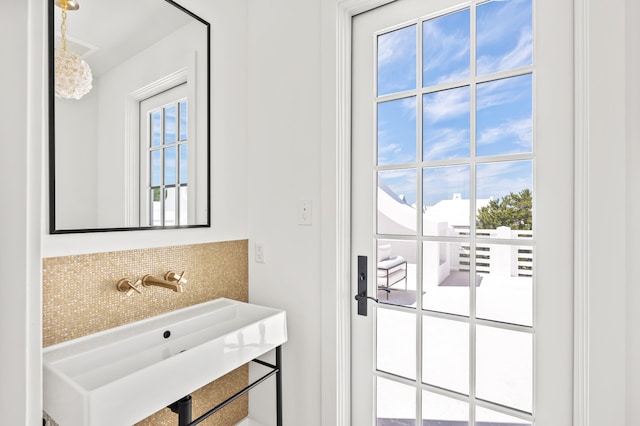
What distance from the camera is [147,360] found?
1182 mm

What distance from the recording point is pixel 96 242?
3.85ft

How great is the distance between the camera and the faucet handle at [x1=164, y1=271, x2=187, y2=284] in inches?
51.0

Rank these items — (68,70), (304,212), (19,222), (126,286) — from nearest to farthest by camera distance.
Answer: (19,222)
(68,70)
(126,286)
(304,212)

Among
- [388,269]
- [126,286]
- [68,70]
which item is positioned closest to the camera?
[68,70]

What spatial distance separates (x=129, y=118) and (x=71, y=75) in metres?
0.23

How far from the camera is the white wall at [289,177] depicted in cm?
152

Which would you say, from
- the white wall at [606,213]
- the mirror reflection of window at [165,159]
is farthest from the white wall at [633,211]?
the mirror reflection of window at [165,159]

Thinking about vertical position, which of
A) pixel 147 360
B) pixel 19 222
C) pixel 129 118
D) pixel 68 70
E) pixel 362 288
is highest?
pixel 68 70

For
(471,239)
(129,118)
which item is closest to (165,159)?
(129,118)

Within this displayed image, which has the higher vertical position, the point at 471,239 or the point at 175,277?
the point at 471,239

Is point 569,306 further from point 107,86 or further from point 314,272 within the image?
point 107,86

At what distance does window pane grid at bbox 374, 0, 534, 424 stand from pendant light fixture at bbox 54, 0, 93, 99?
119cm

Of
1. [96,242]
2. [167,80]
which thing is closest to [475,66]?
[167,80]

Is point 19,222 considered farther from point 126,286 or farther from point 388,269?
point 388,269
